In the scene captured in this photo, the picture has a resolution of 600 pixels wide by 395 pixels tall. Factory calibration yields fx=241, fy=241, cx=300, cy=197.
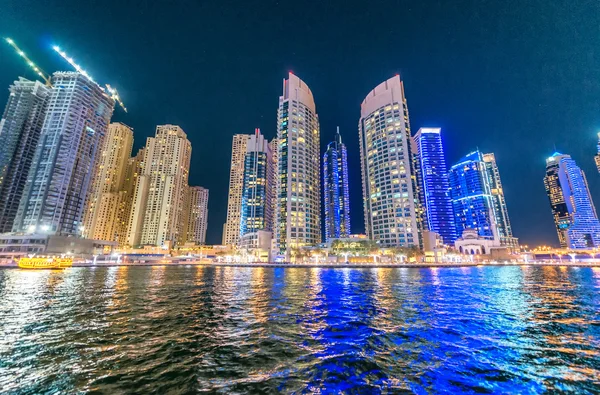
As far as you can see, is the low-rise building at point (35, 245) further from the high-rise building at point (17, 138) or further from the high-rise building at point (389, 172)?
the high-rise building at point (389, 172)

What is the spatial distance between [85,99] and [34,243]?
8783 centimetres

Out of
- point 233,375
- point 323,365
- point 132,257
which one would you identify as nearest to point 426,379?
point 323,365

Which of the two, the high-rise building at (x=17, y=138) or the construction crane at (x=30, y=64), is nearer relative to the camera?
the high-rise building at (x=17, y=138)

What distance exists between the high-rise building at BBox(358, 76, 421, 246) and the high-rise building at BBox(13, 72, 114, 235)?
178 metres

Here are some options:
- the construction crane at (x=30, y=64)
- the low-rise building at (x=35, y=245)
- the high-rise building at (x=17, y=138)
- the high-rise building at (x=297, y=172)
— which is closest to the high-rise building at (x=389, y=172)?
the high-rise building at (x=297, y=172)

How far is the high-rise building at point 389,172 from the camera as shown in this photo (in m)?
151

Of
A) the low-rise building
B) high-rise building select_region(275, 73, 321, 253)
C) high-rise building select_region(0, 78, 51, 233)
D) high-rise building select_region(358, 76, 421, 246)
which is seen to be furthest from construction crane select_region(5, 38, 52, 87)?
high-rise building select_region(358, 76, 421, 246)

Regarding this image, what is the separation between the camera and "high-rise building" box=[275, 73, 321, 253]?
155875 millimetres

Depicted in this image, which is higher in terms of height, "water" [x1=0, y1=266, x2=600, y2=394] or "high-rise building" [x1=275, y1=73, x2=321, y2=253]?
"high-rise building" [x1=275, y1=73, x2=321, y2=253]

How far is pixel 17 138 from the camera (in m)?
141

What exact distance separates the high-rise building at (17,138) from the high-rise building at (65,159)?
2007 cm

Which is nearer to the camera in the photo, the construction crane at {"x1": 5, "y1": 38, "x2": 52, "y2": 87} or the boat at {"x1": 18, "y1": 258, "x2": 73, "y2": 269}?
the boat at {"x1": 18, "y1": 258, "x2": 73, "y2": 269}

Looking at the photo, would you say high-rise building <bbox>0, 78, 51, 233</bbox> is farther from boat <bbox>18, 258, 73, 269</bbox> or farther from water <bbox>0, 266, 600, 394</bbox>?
water <bbox>0, 266, 600, 394</bbox>

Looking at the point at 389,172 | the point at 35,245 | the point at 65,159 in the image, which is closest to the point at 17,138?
the point at 65,159
